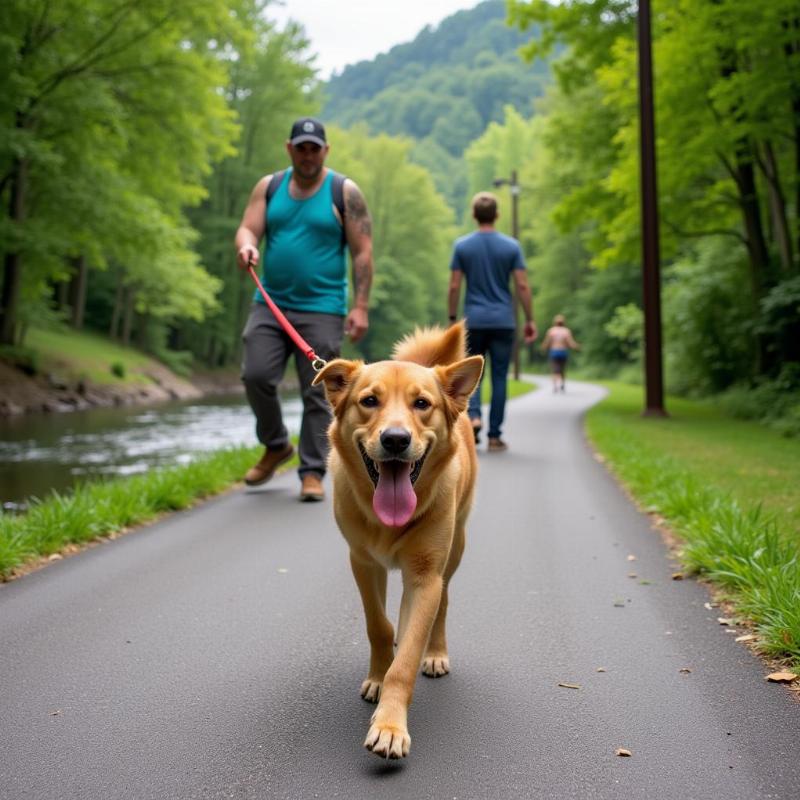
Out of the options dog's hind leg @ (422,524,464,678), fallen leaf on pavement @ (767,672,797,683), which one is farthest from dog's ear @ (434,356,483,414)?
fallen leaf on pavement @ (767,672,797,683)

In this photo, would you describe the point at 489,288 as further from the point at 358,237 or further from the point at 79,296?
the point at 79,296

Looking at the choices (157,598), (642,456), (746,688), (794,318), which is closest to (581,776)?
(746,688)

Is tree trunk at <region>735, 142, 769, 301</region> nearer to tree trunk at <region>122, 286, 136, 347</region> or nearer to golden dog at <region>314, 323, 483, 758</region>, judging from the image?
golden dog at <region>314, 323, 483, 758</region>

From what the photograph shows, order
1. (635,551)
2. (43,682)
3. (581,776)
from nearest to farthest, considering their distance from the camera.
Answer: (581,776)
(43,682)
(635,551)

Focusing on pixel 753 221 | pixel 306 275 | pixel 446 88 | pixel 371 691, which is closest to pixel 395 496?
pixel 371 691

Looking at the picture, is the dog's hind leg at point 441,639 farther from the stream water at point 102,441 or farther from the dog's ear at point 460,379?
the stream water at point 102,441

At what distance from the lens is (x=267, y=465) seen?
7.03 meters

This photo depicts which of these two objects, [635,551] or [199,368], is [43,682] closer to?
[635,551]

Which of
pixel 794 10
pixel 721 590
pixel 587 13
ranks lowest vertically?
pixel 721 590

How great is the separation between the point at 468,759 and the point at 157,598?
2179mm

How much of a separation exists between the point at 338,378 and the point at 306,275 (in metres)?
3.61

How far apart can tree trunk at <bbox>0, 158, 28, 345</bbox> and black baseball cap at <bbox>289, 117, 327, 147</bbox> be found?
1520cm

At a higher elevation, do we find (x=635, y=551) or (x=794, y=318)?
(x=794, y=318)

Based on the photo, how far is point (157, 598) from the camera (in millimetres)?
4043
